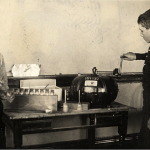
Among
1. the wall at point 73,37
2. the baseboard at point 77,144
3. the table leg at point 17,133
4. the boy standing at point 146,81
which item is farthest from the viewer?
the baseboard at point 77,144

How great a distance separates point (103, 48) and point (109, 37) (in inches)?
7.6

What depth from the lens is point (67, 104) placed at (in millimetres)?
2998

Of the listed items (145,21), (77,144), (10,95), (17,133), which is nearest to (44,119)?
(17,133)

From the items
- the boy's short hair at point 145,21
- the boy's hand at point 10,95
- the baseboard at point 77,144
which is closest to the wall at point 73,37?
the baseboard at point 77,144

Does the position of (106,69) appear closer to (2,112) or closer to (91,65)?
(91,65)

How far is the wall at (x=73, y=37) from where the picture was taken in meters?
3.49

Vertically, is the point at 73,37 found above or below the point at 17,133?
above

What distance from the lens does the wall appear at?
3492mm

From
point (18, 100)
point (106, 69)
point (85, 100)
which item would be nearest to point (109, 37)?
point (106, 69)

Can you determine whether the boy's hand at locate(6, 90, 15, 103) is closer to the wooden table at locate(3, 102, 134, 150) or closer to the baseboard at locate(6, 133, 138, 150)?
the wooden table at locate(3, 102, 134, 150)

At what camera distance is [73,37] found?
379cm

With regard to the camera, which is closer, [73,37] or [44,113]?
[44,113]

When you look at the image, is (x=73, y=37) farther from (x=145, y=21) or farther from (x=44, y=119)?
(x=44, y=119)

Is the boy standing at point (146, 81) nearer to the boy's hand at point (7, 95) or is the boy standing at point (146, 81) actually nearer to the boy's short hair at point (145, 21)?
the boy's short hair at point (145, 21)
